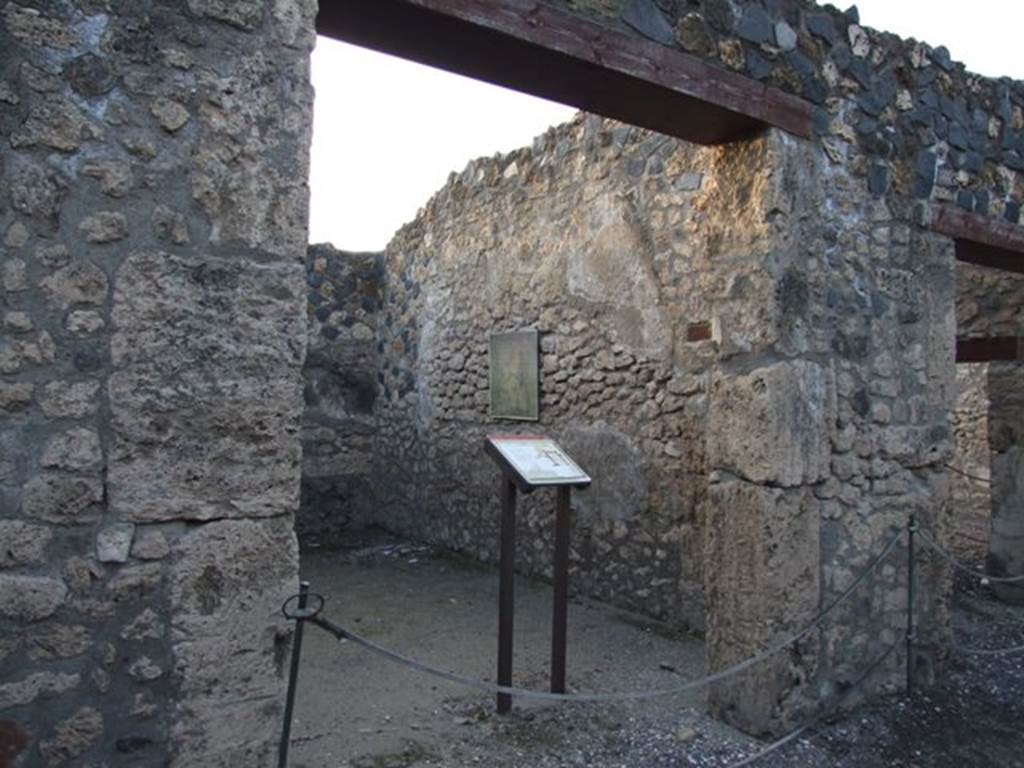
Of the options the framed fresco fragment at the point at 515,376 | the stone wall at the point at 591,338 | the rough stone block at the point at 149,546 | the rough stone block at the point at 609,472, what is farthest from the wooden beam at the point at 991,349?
the rough stone block at the point at 149,546

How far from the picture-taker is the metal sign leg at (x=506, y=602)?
3418 millimetres

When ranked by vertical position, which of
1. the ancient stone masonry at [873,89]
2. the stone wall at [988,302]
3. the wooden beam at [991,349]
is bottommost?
the wooden beam at [991,349]

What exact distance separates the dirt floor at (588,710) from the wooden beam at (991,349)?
1.80 metres

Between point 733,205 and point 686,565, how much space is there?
214 centimetres

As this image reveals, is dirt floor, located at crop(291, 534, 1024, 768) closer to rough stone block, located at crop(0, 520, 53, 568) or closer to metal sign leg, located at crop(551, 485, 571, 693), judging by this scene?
Answer: metal sign leg, located at crop(551, 485, 571, 693)

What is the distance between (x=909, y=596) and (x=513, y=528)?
1.84 metres

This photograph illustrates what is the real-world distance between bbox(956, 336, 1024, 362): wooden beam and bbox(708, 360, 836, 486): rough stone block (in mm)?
3167

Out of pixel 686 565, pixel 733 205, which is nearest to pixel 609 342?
pixel 686 565

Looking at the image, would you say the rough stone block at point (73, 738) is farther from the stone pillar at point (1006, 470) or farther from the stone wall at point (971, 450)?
the stone wall at point (971, 450)

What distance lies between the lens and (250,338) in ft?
6.64

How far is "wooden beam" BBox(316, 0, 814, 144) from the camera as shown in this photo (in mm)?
2414

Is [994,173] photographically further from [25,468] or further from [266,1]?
[25,468]

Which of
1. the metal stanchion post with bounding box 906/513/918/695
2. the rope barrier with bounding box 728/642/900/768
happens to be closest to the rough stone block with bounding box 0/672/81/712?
the rope barrier with bounding box 728/642/900/768

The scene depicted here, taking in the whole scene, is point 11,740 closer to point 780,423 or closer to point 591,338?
point 780,423
